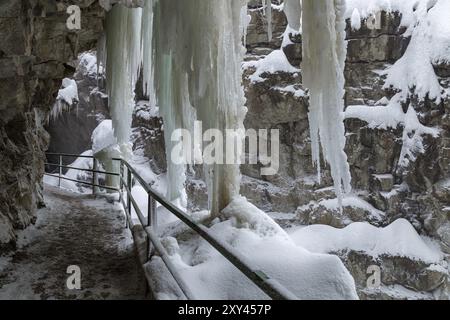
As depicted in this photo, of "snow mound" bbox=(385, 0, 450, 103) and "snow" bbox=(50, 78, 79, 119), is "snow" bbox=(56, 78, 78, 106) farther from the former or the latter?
"snow mound" bbox=(385, 0, 450, 103)

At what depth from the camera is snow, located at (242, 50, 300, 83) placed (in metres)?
18.2

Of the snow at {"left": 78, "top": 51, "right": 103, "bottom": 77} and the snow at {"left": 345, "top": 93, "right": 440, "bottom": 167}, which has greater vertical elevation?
the snow at {"left": 78, "top": 51, "right": 103, "bottom": 77}

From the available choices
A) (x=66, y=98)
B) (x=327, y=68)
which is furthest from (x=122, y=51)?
(x=66, y=98)

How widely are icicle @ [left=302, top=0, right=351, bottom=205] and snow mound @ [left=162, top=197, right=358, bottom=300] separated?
99cm

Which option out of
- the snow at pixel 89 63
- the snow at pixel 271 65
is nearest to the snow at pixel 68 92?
the snow at pixel 89 63

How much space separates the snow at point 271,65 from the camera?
18.2 metres

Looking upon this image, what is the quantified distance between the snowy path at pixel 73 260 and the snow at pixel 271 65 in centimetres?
1400

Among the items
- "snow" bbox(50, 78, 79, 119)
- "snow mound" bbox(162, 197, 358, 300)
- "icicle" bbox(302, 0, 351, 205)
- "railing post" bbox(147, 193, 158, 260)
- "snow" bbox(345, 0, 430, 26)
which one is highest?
"snow" bbox(345, 0, 430, 26)

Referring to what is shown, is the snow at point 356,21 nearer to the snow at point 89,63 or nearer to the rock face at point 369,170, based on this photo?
the rock face at point 369,170

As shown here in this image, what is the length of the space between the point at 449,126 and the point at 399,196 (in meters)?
3.54

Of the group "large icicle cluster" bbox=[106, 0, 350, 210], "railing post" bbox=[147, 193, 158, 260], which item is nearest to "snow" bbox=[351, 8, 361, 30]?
"large icicle cluster" bbox=[106, 0, 350, 210]

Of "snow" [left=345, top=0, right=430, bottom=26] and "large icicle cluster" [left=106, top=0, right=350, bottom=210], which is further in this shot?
"snow" [left=345, top=0, right=430, bottom=26]

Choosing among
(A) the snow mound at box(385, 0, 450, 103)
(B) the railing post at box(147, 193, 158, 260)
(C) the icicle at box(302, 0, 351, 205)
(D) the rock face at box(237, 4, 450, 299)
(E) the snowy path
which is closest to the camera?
(E) the snowy path

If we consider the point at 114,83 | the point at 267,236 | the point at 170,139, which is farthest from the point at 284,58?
the point at 267,236
